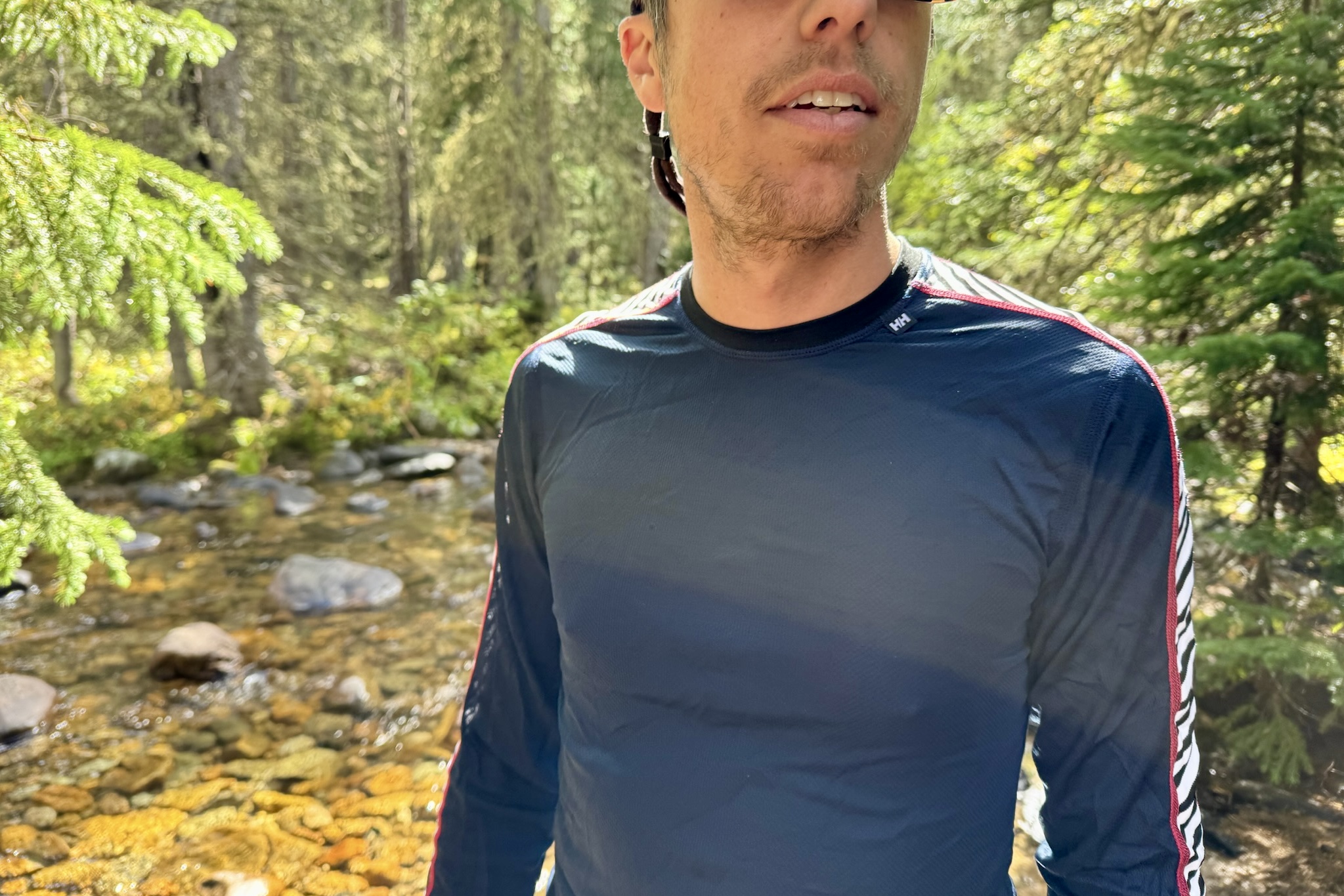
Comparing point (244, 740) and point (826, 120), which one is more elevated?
point (826, 120)

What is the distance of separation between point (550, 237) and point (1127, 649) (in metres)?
13.7

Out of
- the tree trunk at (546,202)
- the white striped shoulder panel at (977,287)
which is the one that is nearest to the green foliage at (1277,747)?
the white striped shoulder panel at (977,287)

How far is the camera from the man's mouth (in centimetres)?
121

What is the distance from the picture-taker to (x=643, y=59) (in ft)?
5.06

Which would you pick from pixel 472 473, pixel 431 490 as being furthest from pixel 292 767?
pixel 472 473

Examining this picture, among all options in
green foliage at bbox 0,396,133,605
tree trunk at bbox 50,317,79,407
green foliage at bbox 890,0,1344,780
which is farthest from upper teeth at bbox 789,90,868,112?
tree trunk at bbox 50,317,79,407

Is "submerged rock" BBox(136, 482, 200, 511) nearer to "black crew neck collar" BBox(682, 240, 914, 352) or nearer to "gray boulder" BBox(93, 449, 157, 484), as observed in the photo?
"gray boulder" BBox(93, 449, 157, 484)

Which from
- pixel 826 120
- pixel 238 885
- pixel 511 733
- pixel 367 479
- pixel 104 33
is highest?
pixel 104 33

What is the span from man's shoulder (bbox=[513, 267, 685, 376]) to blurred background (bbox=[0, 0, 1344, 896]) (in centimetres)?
96

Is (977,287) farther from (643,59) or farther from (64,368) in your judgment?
(64,368)

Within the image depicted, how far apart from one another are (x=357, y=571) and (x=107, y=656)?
172 centimetres

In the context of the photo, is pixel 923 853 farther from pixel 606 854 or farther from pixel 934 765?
pixel 606 854

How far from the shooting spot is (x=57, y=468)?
880 cm

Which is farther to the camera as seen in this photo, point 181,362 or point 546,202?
point 546,202
